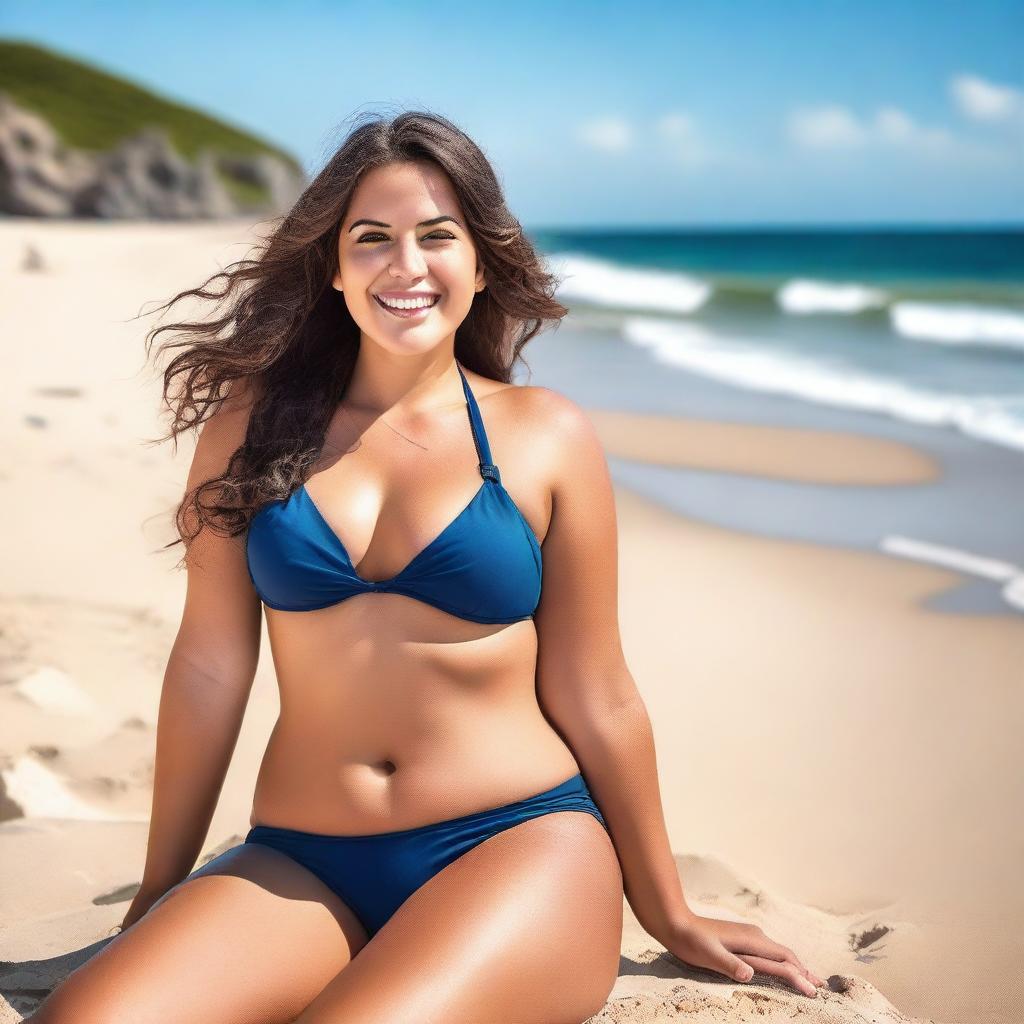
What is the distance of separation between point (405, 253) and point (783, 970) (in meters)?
1.66

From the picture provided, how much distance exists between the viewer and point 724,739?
4.35m

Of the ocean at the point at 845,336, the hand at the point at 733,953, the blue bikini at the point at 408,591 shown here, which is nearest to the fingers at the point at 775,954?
the hand at the point at 733,953

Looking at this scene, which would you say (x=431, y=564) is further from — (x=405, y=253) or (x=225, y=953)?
(x=225, y=953)

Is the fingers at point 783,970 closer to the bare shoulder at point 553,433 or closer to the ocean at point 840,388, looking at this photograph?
the bare shoulder at point 553,433

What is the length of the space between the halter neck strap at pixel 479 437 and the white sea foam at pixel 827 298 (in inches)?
871

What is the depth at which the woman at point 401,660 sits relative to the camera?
2273mm

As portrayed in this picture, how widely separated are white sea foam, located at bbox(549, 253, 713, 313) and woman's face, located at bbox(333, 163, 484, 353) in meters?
20.6

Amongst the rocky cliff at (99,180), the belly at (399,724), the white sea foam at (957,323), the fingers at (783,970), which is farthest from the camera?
the rocky cliff at (99,180)

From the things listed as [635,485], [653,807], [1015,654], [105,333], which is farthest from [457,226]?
[105,333]

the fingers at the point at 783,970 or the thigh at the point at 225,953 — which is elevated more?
the thigh at the point at 225,953

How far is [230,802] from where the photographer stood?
12.5 ft

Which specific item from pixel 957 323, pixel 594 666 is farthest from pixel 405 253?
pixel 957 323

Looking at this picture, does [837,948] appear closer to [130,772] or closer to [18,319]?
[130,772]

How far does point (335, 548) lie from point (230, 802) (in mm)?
1675
